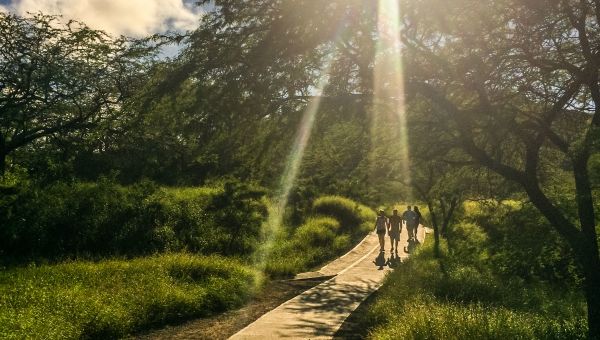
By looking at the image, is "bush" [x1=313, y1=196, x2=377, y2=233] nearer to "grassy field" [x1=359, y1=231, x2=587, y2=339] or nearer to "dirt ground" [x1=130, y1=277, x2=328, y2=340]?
"grassy field" [x1=359, y1=231, x2=587, y2=339]

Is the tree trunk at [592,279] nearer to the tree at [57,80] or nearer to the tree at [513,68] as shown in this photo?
the tree at [513,68]

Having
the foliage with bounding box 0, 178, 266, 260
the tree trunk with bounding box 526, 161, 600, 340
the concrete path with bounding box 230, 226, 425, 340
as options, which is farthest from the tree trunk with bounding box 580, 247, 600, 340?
the foliage with bounding box 0, 178, 266, 260

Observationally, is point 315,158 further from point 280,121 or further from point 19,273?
point 19,273

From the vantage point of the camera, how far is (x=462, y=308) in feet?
29.6

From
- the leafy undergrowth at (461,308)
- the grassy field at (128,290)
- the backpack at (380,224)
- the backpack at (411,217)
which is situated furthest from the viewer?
the backpack at (411,217)

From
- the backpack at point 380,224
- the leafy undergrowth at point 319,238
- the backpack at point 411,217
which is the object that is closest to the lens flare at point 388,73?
the leafy undergrowth at point 319,238

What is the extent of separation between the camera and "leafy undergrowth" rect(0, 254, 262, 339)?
26.8 ft

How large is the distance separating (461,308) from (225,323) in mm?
4671

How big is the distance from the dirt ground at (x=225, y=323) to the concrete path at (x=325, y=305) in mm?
470

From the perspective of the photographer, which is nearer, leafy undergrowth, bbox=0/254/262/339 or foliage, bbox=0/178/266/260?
leafy undergrowth, bbox=0/254/262/339

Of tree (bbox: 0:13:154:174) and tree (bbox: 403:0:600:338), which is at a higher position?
tree (bbox: 0:13:154:174)

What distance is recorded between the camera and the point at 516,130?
27.1 feet

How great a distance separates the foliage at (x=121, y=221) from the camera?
1803cm

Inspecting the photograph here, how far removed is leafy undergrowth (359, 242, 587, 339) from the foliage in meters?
8.11
